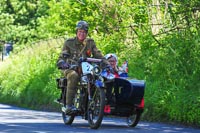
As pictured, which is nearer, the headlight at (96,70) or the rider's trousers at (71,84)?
the headlight at (96,70)

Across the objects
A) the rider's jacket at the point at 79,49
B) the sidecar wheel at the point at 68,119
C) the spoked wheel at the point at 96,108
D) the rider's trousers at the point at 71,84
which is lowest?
the sidecar wheel at the point at 68,119

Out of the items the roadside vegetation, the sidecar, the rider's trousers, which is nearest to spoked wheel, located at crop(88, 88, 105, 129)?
the sidecar

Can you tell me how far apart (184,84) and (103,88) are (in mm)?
3395

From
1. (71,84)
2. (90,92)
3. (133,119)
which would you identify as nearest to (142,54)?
(133,119)

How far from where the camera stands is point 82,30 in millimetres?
13133

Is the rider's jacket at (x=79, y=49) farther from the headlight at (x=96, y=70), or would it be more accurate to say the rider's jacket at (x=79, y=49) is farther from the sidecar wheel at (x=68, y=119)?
the sidecar wheel at (x=68, y=119)

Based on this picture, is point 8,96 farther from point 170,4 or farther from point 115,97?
point 115,97

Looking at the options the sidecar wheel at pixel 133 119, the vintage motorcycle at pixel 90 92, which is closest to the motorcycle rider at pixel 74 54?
the vintage motorcycle at pixel 90 92

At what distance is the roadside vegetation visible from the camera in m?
15.3

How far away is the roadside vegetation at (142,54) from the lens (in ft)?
50.1

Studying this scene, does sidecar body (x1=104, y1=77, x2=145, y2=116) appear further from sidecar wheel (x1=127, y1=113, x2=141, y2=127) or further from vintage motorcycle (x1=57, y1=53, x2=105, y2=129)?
vintage motorcycle (x1=57, y1=53, x2=105, y2=129)

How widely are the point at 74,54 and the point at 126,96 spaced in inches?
51.8

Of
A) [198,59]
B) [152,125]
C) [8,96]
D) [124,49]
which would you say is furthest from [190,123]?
[8,96]

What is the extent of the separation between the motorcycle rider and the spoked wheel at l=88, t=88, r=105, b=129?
417 mm
